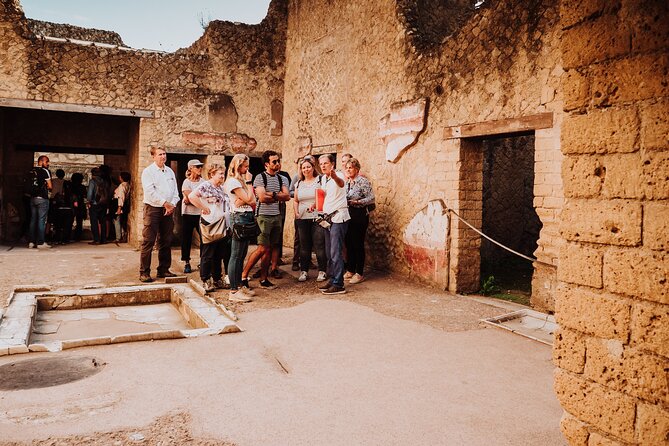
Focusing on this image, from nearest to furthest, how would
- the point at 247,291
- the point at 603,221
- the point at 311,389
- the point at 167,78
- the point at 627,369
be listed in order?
the point at 627,369, the point at 603,221, the point at 311,389, the point at 247,291, the point at 167,78

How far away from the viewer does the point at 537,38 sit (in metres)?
5.44

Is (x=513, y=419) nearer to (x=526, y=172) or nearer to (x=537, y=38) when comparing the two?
(x=537, y=38)

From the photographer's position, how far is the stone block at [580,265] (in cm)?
222

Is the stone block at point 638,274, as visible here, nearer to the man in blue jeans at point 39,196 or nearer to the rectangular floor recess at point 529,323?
the rectangular floor recess at point 529,323

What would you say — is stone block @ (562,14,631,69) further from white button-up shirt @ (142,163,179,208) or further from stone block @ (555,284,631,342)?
white button-up shirt @ (142,163,179,208)

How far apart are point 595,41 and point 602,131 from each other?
15.4 inches

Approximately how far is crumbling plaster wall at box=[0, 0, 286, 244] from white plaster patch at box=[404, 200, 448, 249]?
16.2 ft

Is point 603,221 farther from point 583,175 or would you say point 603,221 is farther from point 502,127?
point 502,127

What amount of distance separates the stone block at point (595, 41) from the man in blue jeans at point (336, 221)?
13.0 ft

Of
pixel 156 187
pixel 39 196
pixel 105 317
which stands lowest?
pixel 105 317

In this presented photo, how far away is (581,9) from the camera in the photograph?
2254mm

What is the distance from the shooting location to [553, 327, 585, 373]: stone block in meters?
Result: 2.27

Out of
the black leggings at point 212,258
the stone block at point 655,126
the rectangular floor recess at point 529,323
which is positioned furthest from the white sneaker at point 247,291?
the stone block at point 655,126

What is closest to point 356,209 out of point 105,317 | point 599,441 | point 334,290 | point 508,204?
point 334,290
